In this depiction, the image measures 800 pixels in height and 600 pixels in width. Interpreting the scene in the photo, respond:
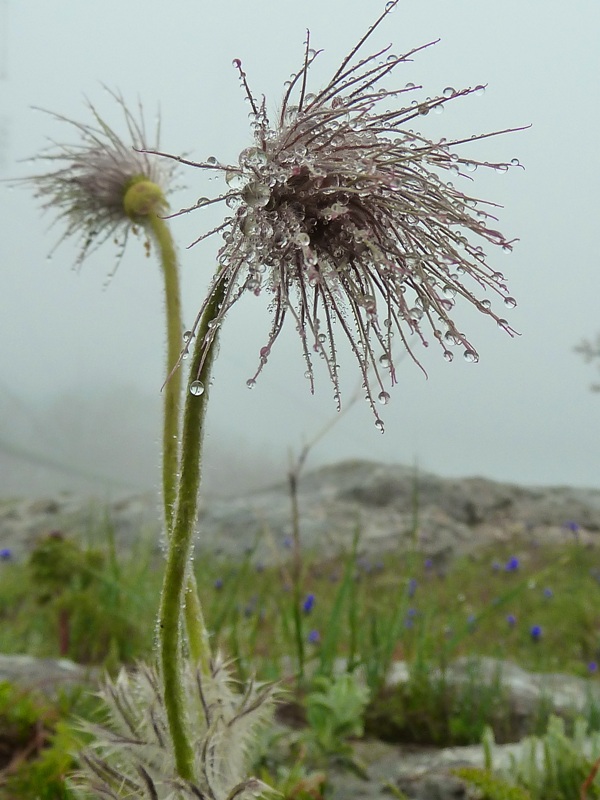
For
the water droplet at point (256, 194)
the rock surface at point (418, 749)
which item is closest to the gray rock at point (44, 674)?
the rock surface at point (418, 749)

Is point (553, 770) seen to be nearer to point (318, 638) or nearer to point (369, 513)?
point (318, 638)

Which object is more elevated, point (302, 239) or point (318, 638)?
point (302, 239)

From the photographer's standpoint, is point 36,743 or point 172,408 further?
point 36,743

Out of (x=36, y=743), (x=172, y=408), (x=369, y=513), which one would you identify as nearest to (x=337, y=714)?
(x=36, y=743)

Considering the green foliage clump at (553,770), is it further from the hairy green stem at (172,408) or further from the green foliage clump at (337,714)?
the hairy green stem at (172,408)

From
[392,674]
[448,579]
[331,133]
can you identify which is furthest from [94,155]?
[448,579]
